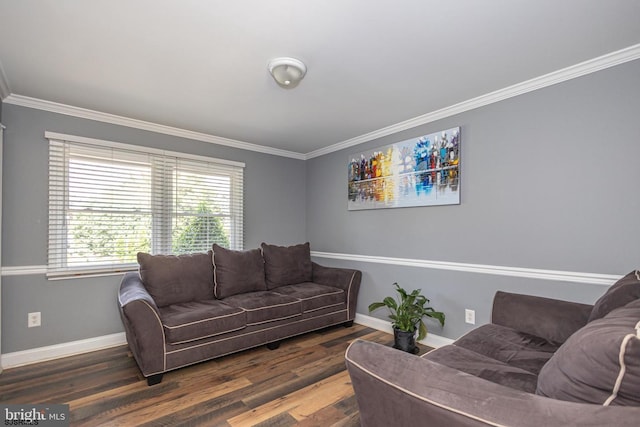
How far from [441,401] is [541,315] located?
1.61m

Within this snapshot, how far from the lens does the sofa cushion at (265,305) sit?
2.87 metres

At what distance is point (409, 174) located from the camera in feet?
10.8

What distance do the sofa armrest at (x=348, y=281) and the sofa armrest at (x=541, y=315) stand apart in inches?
64.8

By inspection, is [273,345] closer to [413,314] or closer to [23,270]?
[413,314]

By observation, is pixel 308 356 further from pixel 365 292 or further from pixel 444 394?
pixel 444 394

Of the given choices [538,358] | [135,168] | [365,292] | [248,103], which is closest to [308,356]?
[365,292]

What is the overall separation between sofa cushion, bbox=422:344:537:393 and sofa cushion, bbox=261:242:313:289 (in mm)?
2191

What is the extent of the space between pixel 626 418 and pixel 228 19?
2.21 m

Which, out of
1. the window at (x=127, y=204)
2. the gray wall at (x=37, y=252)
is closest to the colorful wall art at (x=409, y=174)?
the window at (x=127, y=204)

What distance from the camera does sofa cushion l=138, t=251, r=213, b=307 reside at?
9.26 feet

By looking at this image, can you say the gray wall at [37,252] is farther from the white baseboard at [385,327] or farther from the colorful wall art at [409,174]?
the white baseboard at [385,327]

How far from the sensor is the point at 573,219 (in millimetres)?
Answer: 2271

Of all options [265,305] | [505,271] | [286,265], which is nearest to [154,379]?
[265,305]

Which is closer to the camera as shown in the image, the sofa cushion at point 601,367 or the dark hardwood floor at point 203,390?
the sofa cushion at point 601,367
